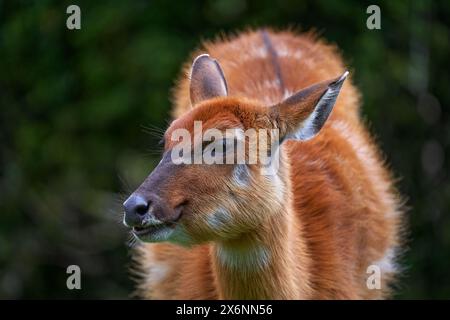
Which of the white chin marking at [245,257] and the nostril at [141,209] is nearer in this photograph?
the nostril at [141,209]

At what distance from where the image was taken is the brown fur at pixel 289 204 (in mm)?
6301

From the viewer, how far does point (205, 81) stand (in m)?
6.96

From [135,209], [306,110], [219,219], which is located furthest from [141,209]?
[306,110]

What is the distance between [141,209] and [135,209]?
3 centimetres

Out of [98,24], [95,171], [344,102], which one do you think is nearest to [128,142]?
[95,171]

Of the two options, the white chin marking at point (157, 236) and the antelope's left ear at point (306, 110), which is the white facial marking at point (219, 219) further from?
the antelope's left ear at point (306, 110)

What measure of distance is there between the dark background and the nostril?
6029mm

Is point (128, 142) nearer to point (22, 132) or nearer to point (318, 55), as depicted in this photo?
point (22, 132)

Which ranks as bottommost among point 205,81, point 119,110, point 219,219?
point 219,219

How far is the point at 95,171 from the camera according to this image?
12695mm

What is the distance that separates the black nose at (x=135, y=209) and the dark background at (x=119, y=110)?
19.8 feet

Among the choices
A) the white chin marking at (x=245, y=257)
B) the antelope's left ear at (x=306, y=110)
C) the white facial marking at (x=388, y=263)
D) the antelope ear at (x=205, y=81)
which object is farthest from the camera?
the white facial marking at (x=388, y=263)

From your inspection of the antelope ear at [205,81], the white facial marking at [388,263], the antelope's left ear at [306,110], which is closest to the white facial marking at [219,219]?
the antelope's left ear at [306,110]

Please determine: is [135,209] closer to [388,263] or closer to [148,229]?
[148,229]
